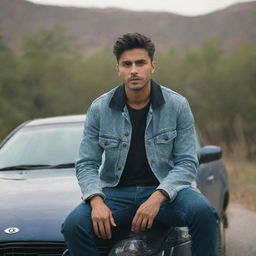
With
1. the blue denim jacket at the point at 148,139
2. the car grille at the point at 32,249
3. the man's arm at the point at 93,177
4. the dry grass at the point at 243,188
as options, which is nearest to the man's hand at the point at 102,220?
the man's arm at the point at 93,177

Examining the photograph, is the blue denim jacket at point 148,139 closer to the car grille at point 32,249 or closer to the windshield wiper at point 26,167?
the car grille at point 32,249

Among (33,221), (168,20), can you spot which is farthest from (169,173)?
(168,20)

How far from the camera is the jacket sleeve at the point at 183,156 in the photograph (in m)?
3.40

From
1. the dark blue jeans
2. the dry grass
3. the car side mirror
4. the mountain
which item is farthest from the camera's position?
the mountain

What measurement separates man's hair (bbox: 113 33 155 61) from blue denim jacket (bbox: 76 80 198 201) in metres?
0.26

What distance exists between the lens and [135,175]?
11.8 ft

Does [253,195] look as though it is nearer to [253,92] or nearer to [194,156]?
[194,156]

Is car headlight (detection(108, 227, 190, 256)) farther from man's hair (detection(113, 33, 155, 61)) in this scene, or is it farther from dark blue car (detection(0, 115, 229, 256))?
man's hair (detection(113, 33, 155, 61))

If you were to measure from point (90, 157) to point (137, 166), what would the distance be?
0.29 m

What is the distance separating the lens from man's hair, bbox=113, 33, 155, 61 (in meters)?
3.56

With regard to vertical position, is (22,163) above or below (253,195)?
above

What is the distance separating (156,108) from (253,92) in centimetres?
2030

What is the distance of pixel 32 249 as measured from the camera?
3510 millimetres

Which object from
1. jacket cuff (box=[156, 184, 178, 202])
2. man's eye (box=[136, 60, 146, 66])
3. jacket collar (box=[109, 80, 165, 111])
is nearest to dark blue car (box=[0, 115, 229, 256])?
jacket cuff (box=[156, 184, 178, 202])
